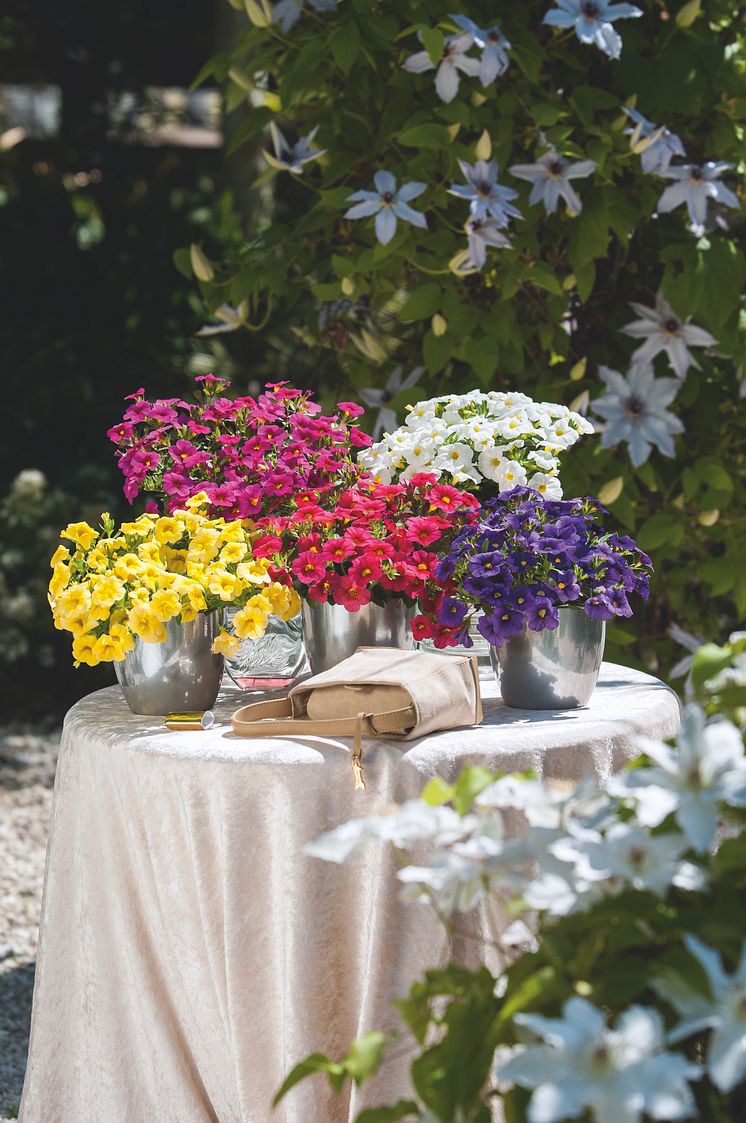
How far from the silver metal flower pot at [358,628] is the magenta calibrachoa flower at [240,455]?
19 centimetres

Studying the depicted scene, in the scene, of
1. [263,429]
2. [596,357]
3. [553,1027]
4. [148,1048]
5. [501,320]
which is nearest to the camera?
[553,1027]

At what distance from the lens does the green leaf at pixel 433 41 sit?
2604 millimetres

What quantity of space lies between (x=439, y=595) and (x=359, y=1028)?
23.8 inches

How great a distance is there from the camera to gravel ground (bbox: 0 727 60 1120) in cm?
273

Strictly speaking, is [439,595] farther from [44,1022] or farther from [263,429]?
[44,1022]

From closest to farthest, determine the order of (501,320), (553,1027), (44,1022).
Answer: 1. (553,1027)
2. (44,1022)
3. (501,320)

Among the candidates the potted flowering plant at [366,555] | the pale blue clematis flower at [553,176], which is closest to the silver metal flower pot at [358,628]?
the potted flowering plant at [366,555]

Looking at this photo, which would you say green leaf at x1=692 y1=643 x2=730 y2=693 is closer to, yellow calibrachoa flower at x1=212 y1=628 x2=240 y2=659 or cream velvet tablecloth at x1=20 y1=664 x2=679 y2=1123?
cream velvet tablecloth at x1=20 y1=664 x2=679 y2=1123

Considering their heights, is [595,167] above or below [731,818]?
above

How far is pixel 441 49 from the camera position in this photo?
261 cm

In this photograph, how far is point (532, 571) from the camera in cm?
179

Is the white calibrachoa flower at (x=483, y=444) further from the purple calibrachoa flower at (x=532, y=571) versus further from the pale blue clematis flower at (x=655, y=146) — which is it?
the pale blue clematis flower at (x=655, y=146)

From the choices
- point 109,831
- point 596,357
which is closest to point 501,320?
point 596,357

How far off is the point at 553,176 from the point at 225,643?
139 centimetres
